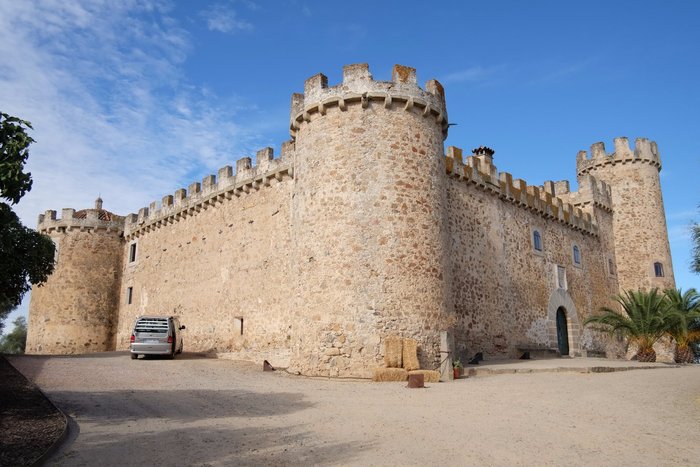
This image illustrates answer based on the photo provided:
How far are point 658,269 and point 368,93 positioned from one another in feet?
64.9

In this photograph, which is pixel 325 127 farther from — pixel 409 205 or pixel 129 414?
pixel 129 414

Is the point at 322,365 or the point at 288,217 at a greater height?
the point at 288,217

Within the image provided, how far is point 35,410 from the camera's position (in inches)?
313

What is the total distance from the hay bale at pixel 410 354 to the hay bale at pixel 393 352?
0.09 meters

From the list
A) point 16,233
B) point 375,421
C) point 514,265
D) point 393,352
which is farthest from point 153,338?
point 514,265

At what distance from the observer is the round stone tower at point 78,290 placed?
2620cm

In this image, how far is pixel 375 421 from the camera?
7.64 metres

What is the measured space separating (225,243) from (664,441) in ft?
55.8

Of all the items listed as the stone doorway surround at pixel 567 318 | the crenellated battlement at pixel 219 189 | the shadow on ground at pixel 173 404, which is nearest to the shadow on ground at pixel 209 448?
the shadow on ground at pixel 173 404

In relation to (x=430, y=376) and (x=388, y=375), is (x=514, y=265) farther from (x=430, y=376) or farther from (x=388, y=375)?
(x=388, y=375)

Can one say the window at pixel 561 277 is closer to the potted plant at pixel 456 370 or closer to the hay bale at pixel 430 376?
the potted plant at pixel 456 370

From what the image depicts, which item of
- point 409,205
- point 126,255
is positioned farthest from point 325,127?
point 126,255

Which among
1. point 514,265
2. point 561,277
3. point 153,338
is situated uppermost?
point 514,265

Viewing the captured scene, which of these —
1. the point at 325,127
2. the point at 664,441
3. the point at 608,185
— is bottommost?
the point at 664,441
